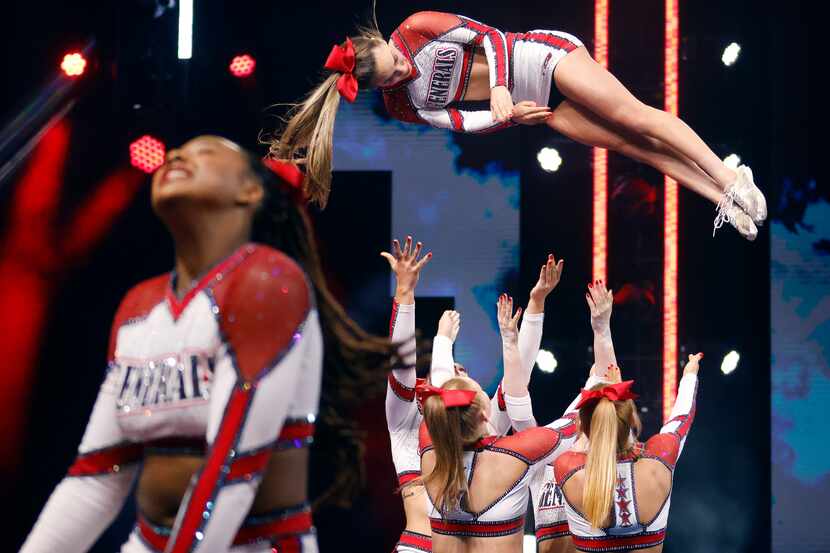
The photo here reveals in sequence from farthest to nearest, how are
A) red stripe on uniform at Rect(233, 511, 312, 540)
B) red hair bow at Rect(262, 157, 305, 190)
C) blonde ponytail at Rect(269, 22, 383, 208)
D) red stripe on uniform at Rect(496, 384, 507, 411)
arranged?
red stripe on uniform at Rect(496, 384, 507, 411), blonde ponytail at Rect(269, 22, 383, 208), red hair bow at Rect(262, 157, 305, 190), red stripe on uniform at Rect(233, 511, 312, 540)

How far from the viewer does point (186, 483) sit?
193 centimetres

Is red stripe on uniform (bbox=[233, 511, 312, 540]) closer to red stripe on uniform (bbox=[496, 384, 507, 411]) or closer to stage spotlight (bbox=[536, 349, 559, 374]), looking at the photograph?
A: red stripe on uniform (bbox=[496, 384, 507, 411])

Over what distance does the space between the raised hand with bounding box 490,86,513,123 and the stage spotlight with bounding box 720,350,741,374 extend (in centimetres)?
299

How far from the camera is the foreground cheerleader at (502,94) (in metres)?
3.95

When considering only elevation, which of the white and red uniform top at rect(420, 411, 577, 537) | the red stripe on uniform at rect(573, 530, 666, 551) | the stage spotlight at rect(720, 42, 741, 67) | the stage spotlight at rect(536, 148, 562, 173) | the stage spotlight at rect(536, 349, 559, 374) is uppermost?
the stage spotlight at rect(720, 42, 741, 67)

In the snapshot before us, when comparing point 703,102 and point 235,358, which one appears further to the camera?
point 703,102

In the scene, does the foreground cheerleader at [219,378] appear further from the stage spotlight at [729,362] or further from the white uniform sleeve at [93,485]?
the stage spotlight at [729,362]

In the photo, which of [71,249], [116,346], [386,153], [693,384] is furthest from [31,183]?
[116,346]

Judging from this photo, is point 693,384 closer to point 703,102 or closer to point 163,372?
point 703,102

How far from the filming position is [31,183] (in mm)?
6031

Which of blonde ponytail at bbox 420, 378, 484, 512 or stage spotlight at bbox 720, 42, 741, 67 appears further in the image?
stage spotlight at bbox 720, 42, 741, 67

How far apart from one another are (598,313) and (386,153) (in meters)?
1.96

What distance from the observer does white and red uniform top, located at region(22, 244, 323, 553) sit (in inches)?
70.4

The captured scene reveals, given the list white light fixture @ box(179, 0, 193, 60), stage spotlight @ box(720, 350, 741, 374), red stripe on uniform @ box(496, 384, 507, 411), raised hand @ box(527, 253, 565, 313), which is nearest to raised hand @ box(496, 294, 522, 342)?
raised hand @ box(527, 253, 565, 313)
